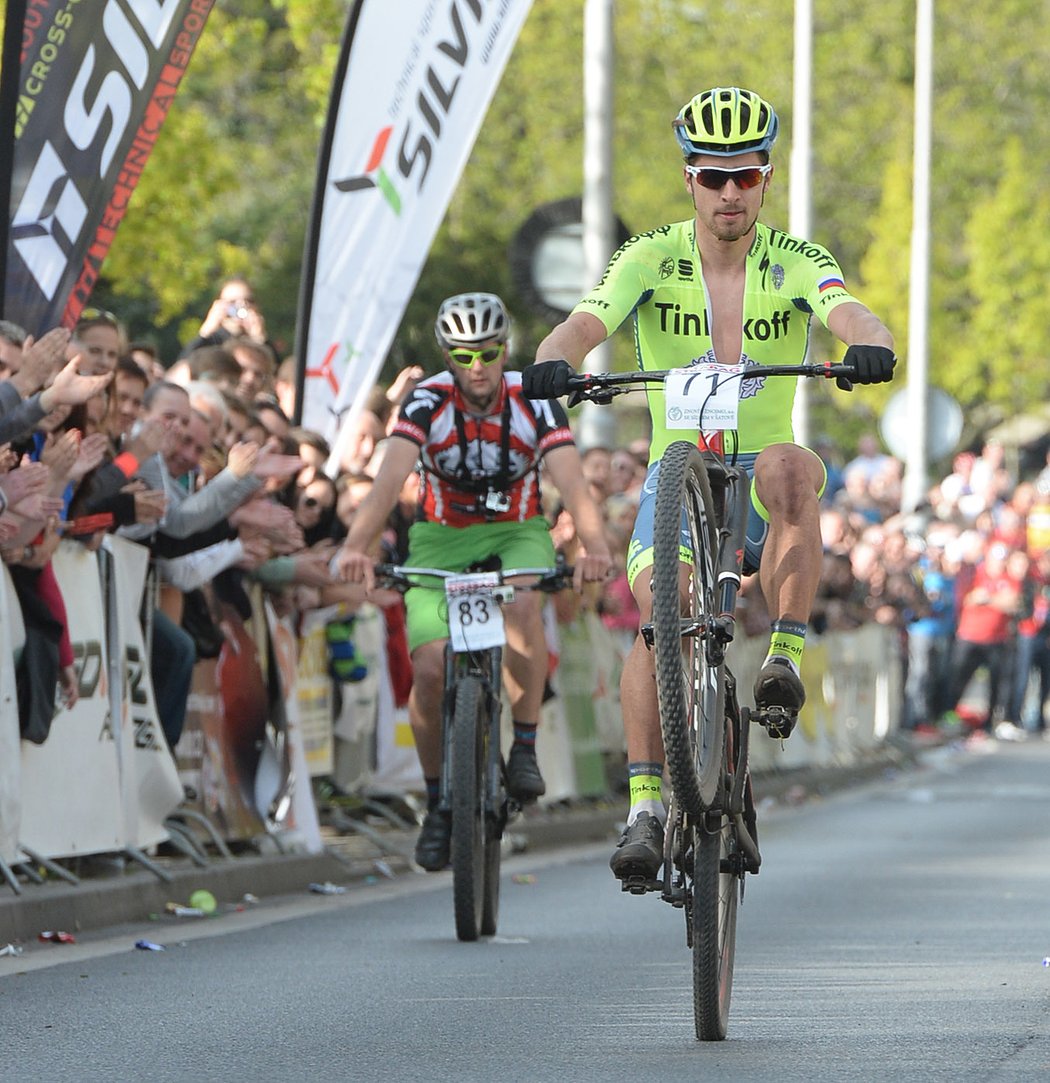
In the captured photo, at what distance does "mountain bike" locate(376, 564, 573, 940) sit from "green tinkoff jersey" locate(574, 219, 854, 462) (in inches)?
90.8

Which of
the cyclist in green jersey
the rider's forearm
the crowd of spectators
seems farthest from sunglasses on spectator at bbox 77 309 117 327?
the rider's forearm

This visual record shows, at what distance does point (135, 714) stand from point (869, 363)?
4.87 meters

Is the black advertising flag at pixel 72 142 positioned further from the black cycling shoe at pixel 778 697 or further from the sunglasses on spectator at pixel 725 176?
the black cycling shoe at pixel 778 697

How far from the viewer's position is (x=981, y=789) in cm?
2322

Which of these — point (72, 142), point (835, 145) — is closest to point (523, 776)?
point (72, 142)

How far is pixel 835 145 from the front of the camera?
201 feet

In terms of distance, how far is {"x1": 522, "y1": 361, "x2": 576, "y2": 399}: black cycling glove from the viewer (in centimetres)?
776

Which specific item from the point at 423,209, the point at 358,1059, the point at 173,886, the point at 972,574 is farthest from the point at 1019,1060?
the point at 972,574

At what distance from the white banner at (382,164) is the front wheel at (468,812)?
17.8ft

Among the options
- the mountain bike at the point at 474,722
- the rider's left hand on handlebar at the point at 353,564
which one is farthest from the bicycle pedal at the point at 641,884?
the rider's left hand on handlebar at the point at 353,564

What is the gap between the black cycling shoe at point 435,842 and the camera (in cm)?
1052

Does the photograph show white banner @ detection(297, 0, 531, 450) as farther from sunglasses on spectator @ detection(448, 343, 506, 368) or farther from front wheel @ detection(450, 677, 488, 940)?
front wheel @ detection(450, 677, 488, 940)

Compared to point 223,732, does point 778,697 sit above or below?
above

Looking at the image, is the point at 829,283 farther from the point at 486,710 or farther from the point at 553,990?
the point at 486,710
